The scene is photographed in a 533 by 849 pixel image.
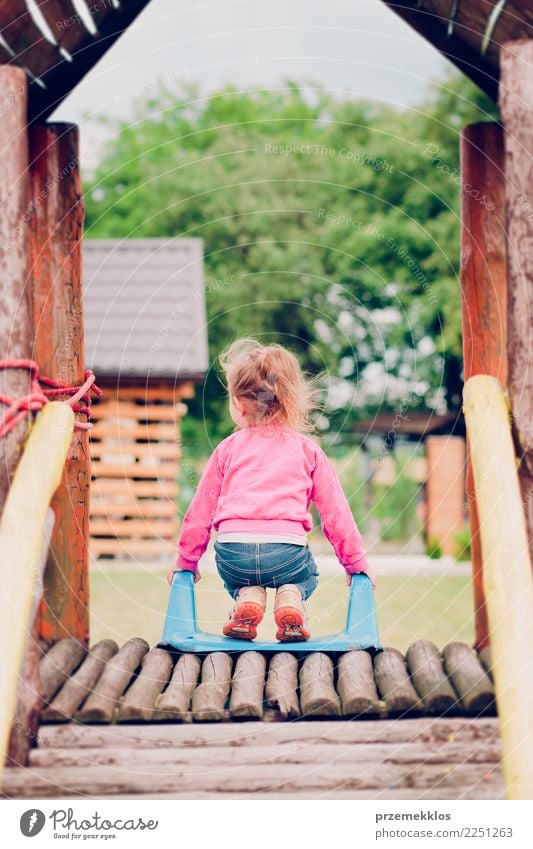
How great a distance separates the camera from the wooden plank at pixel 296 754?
2725 millimetres

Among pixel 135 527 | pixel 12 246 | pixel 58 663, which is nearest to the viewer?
pixel 12 246

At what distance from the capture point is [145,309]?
12305mm

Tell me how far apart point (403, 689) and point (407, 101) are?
15995 mm

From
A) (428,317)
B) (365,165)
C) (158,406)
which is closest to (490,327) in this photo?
(158,406)

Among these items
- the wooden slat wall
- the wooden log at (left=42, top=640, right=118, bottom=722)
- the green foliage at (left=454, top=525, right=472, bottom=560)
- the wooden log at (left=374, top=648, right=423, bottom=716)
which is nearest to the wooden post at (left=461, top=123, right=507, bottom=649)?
the wooden log at (left=374, top=648, right=423, bottom=716)

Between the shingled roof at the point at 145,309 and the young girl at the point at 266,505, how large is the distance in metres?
7.23

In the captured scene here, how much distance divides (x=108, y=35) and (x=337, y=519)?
1981 mm

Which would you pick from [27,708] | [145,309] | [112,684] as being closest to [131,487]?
[145,309]

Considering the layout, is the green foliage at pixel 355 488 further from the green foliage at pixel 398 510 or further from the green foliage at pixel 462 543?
the green foliage at pixel 462 543

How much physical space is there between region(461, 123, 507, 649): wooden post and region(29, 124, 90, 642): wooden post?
4.96 ft

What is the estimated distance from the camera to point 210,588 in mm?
9711

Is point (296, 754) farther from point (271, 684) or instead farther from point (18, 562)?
point (18, 562)

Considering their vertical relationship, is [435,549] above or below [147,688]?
above
